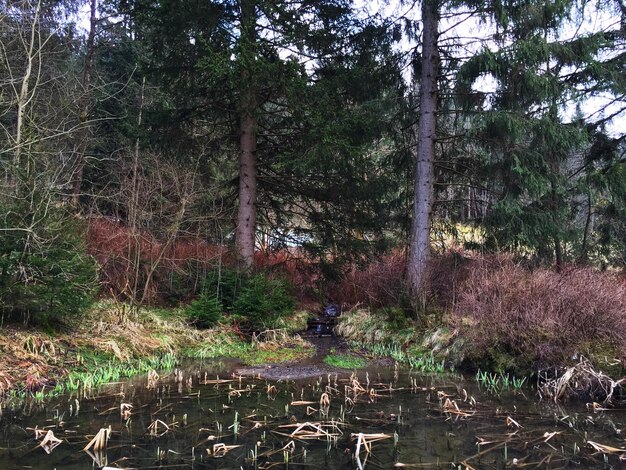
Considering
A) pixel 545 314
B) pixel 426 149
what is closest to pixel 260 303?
pixel 426 149

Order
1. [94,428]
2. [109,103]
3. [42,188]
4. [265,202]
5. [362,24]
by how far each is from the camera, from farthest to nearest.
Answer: [109,103], [265,202], [362,24], [42,188], [94,428]

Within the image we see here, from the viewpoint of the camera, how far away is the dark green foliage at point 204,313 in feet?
36.5

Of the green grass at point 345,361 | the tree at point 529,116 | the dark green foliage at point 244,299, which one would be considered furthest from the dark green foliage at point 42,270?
the tree at point 529,116

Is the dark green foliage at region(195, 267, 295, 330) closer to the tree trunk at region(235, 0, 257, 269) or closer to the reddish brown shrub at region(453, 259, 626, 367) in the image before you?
the tree trunk at region(235, 0, 257, 269)

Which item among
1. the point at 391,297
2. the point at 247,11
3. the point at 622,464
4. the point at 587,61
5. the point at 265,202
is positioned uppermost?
the point at 247,11

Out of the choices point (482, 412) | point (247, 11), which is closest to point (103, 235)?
point (247, 11)

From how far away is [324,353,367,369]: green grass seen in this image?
8830 mm

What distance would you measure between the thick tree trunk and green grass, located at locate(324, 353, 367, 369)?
3.09 metres

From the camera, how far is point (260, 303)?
11672mm

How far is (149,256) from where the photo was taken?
1183 centimetres

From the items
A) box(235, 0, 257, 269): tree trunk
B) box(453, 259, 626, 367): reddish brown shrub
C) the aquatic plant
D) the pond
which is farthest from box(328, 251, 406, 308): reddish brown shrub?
the pond

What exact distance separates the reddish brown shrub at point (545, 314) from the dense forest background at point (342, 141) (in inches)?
102

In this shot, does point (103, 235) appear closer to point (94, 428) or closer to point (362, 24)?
point (94, 428)

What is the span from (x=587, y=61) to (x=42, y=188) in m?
11.0
